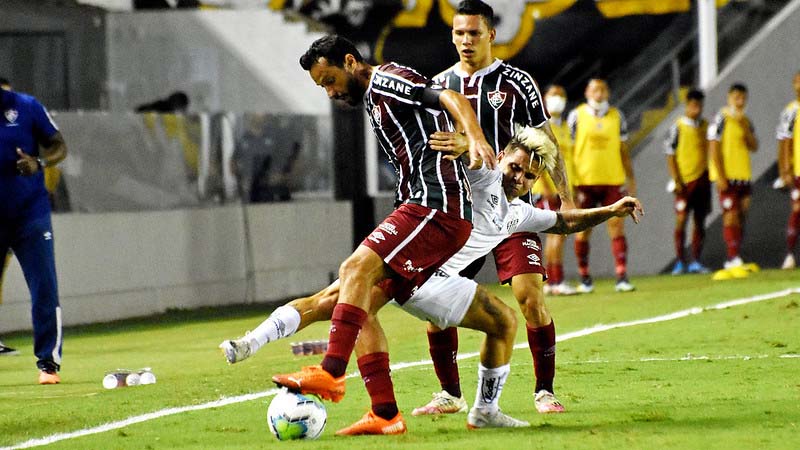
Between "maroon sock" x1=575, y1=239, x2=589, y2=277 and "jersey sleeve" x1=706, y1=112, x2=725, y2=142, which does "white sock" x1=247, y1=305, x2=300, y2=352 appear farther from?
"jersey sleeve" x1=706, y1=112, x2=725, y2=142

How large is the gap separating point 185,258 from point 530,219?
10270mm

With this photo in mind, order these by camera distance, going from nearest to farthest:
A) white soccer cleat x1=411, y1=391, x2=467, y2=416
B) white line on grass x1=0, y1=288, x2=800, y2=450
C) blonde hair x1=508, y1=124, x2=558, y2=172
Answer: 1. white line on grass x1=0, y1=288, x2=800, y2=450
2. white soccer cleat x1=411, y1=391, x2=467, y2=416
3. blonde hair x1=508, y1=124, x2=558, y2=172

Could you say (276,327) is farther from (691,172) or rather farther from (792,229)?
(691,172)

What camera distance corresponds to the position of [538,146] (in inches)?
333

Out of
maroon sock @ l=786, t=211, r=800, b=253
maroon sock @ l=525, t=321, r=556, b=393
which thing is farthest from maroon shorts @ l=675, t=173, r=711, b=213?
maroon sock @ l=525, t=321, r=556, b=393

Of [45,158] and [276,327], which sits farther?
[45,158]

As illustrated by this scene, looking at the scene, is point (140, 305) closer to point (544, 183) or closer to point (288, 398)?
point (544, 183)

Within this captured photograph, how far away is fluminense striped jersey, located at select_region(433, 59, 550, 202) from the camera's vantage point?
354 inches

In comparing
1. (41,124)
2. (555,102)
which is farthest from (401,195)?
(555,102)

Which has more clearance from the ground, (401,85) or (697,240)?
(401,85)

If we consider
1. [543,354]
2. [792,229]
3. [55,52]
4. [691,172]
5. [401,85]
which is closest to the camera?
[401,85]

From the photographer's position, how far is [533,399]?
891cm

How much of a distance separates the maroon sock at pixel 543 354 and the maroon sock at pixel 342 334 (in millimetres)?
1501

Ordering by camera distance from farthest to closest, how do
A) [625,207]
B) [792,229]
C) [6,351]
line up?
1. [792,229]
2. [6,351]
3. [625,207]
